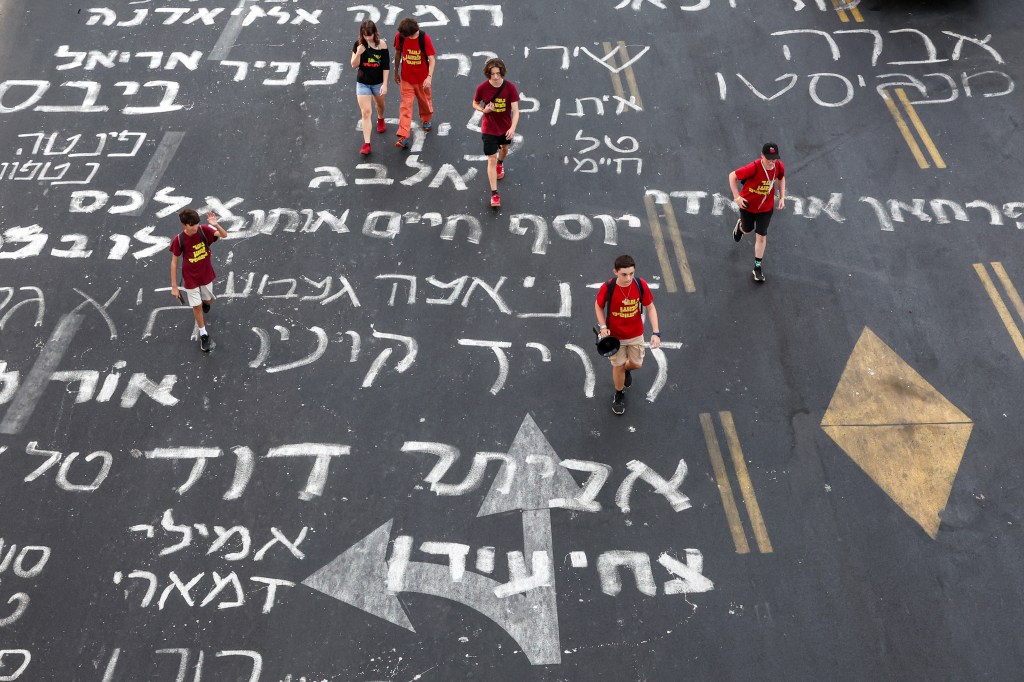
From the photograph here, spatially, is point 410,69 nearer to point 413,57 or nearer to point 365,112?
point 413,57

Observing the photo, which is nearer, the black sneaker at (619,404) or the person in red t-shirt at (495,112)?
the black sneaker at (619,404)

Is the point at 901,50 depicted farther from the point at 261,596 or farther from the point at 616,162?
the point at 261,596

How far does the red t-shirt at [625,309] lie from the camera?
8406 mm

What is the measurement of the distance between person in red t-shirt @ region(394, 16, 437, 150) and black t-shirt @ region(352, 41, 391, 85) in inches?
8.7

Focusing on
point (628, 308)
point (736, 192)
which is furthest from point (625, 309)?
point (736, 192)

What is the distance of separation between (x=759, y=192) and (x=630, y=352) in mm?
2790

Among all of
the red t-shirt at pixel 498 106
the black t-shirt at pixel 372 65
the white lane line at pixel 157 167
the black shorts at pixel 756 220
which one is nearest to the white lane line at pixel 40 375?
the white lane line at pixel 157 167

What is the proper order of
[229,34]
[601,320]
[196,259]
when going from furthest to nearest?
[229,34]
[196,259]
[601,320]

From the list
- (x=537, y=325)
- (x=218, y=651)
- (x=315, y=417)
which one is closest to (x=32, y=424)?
(x=315, y=417)

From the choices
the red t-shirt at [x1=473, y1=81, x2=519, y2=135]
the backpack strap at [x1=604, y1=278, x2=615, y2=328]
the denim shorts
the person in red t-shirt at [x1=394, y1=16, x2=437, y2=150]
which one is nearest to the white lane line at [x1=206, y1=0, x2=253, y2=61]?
the denim shorts

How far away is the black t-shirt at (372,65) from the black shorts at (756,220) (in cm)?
517

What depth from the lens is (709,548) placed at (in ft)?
26.5

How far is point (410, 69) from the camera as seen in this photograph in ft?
39.9

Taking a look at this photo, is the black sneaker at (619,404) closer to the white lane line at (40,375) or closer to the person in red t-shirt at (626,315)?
the person in red t-shirt at (626,315)
